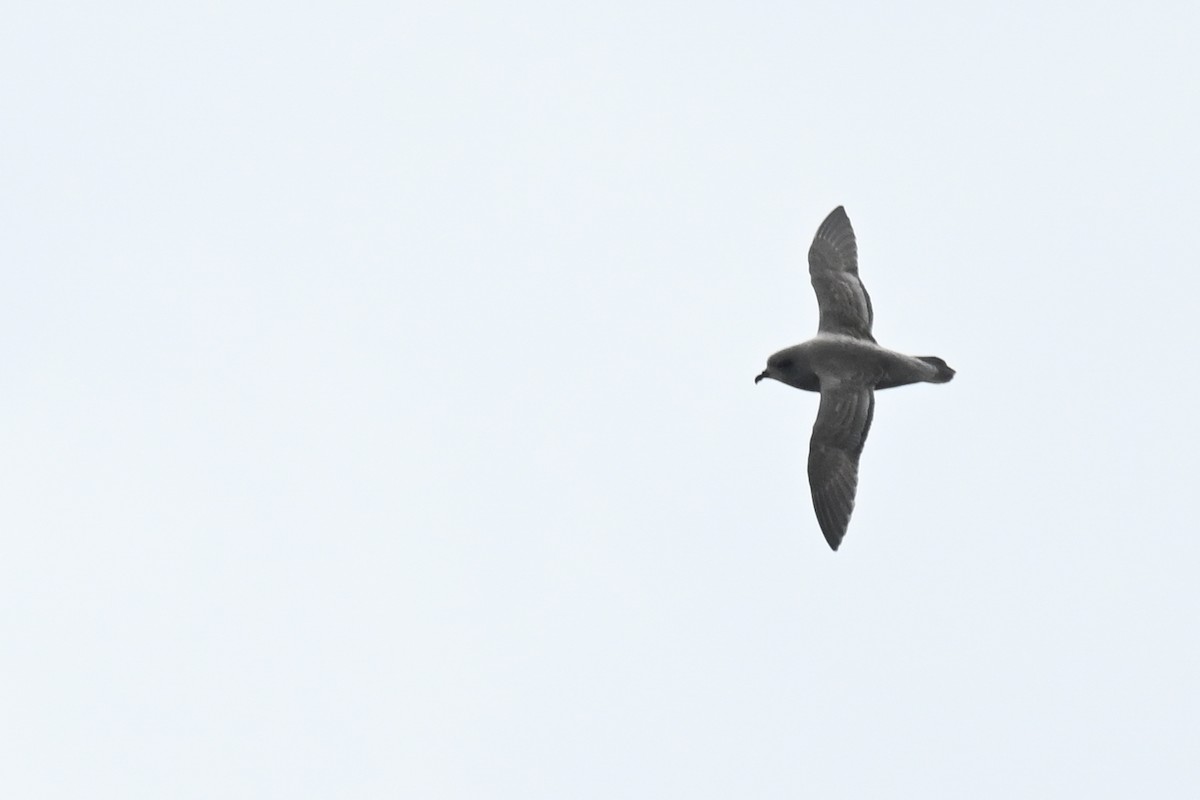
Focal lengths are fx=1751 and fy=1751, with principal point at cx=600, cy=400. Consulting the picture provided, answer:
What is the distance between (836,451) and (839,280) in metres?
2.64

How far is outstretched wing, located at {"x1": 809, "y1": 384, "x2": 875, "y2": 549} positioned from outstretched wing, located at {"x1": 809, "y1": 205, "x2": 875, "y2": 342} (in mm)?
1230

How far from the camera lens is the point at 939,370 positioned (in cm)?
2059

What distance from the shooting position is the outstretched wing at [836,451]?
19.9 meters

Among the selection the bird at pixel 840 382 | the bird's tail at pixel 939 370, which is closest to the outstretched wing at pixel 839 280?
the bird at pixel 840 382

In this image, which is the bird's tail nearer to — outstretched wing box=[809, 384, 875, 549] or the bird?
the bird

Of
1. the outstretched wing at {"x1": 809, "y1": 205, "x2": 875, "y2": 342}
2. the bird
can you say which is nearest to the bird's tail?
the bird

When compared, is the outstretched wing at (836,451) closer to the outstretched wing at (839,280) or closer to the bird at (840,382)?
the bird at (840,382)

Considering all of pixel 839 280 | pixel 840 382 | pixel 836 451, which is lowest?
pixel 836 451

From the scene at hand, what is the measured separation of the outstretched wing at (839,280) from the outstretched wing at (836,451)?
1230 mm

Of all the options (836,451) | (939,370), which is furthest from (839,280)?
(836,451)

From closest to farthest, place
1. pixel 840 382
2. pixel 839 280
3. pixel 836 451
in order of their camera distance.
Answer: pixel 836 451 → pixel 840 382 → pixel 839 280

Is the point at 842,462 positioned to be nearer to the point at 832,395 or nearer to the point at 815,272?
the point at 832,395

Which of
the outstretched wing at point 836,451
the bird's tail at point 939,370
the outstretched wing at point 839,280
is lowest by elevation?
the outstretched wing at point 836,451

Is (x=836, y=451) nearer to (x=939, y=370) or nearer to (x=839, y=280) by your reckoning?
(x=939, y=370)
